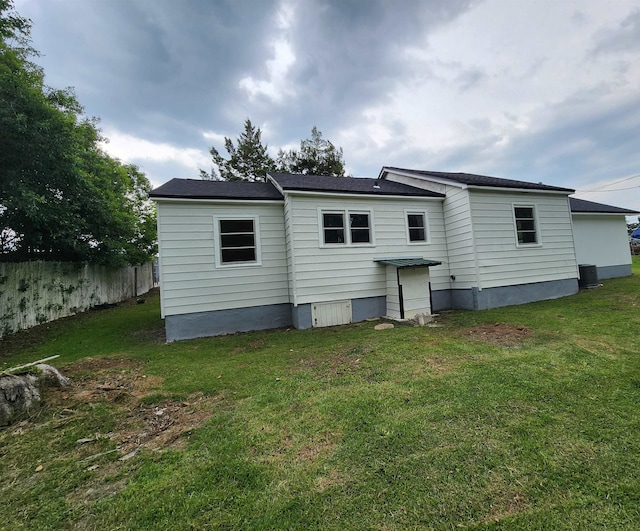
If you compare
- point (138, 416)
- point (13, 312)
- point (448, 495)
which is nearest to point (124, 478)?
point (138, 416)

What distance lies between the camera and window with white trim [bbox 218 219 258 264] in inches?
310

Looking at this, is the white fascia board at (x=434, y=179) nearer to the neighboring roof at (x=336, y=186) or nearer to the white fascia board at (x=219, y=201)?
the neighboring roof at (x=336, y=186)

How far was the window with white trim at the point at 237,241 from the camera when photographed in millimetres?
7871

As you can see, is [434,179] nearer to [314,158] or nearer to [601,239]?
[601,239]

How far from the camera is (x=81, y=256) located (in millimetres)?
11773

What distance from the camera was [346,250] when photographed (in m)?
8.33

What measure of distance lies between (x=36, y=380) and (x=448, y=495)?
5123 mm

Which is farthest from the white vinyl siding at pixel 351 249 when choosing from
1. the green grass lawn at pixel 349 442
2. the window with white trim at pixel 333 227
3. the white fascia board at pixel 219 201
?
the green grass lawn at pixel 349 442

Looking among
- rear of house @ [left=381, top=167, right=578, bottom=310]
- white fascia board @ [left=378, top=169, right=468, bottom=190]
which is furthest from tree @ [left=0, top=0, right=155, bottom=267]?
rear of house @ [left=381, top=167, right=578, bottom=310]

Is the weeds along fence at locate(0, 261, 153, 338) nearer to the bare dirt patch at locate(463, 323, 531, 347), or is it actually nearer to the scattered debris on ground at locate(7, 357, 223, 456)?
the scattered debris on ground at locate(7, 357, 223, 456)

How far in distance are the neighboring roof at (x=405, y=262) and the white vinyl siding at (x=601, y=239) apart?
8.55 metres

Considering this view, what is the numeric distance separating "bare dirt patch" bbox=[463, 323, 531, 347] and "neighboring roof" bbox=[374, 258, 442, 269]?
2233 millimetres

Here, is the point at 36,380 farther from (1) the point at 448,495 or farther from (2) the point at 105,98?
(2) the point at 105,98

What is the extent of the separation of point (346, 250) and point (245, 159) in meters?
18.4
